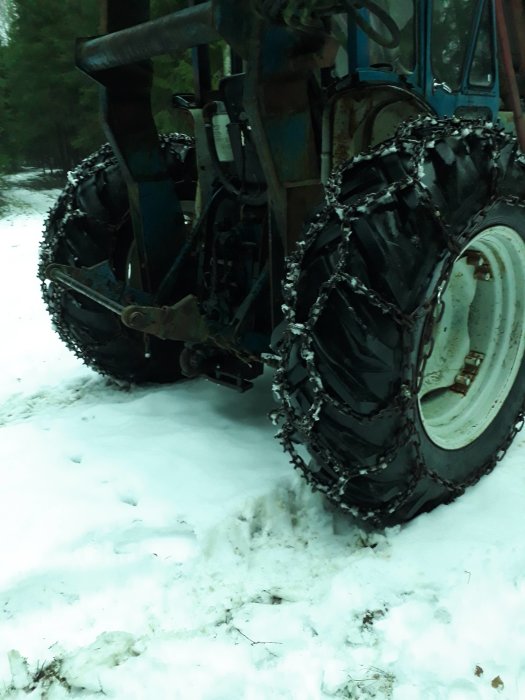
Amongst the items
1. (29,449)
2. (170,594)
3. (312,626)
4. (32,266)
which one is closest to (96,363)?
(29,449)

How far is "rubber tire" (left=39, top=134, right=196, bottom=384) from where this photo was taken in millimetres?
3584

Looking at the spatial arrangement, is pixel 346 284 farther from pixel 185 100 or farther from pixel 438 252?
pixel 185 100

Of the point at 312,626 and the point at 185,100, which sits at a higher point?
the point at 185,100

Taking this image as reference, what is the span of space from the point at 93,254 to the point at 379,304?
208cm

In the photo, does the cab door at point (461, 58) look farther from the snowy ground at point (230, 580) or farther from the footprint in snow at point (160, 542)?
the footprint in snow at point (160, 542)

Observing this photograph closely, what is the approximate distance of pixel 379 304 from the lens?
204 cm

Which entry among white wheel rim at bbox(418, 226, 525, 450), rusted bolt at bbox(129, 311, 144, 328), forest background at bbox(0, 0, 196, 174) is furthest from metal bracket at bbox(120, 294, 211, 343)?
forest background at bbox(0, 0, 196, 174)

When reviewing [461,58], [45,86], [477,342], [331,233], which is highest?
[45,86]

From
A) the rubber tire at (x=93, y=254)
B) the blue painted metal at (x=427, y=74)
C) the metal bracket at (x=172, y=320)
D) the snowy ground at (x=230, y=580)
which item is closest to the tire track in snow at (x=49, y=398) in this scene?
the rubber tire at (x=93, y=254)

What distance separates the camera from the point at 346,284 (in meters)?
2.07

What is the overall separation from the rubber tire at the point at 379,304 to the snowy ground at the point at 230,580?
0.29m

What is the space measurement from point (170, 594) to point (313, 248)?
1.26 m

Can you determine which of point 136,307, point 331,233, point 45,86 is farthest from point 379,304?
point 45,86

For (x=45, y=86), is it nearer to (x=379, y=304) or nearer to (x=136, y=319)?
(x=136, y=319)
